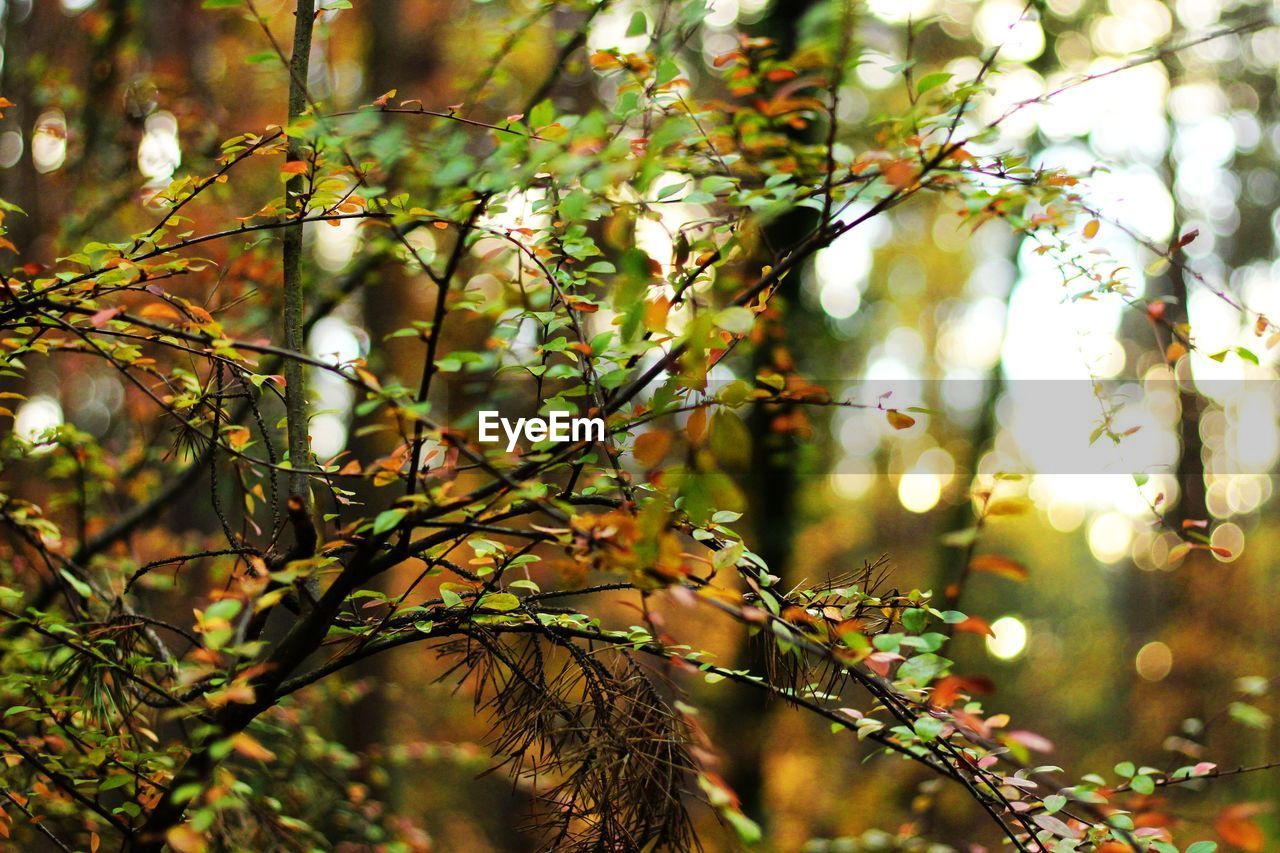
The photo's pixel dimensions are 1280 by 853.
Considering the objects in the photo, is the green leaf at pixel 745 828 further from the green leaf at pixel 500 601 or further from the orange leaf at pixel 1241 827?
the green leaf at pixel 500 601

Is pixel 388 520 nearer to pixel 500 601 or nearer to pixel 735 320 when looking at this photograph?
pixel 500 601

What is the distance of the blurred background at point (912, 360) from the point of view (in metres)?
2.48

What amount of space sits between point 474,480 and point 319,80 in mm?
3625

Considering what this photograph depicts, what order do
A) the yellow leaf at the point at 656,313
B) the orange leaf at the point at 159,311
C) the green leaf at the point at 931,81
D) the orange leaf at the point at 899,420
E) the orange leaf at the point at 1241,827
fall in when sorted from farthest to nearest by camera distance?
the orange leaf at the point at 159,311, the orange leaf at the point at 899,420, the green leaf at the point at 931,81, the yellow leaf at the point at 656,313, the orange leaf at the point at 1241,827

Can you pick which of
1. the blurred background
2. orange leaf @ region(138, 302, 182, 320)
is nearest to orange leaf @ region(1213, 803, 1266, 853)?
the blurred background

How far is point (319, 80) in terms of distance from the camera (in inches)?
212

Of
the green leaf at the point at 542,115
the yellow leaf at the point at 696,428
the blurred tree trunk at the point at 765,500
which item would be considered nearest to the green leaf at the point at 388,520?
the yellow leaf at the point at 696,428

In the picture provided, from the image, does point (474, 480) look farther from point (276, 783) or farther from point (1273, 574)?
point (1273, 574)

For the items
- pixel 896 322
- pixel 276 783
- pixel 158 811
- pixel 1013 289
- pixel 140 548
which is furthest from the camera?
pixel 896 322

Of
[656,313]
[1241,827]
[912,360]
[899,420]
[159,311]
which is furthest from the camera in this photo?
[912,360]

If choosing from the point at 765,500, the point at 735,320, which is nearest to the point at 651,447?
the point at 735,320

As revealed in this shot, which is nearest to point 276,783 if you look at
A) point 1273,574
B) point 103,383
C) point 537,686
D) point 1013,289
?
point 537,686

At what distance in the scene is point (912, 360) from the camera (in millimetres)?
12844

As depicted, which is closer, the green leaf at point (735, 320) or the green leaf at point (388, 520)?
the green leaf at point (735, 320)
